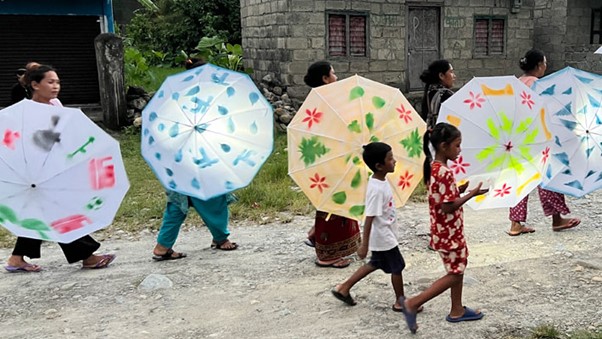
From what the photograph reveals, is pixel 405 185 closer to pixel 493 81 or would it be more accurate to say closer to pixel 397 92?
pixel 397 92

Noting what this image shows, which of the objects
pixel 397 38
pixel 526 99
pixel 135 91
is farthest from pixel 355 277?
pixel 397 38

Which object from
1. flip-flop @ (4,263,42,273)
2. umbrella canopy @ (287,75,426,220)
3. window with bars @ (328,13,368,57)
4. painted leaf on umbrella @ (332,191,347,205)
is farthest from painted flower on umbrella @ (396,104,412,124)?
window with bars @ (328,13,368,57)

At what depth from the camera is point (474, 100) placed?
3.90 meters

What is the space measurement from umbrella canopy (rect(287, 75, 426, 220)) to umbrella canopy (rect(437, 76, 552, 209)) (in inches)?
14.1

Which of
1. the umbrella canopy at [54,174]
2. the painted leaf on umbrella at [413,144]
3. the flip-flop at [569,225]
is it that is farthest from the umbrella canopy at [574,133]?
the umbrella canopy at [54,174]

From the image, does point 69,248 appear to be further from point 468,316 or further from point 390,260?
point 468,316

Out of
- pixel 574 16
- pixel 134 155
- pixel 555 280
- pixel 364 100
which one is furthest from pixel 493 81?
pixel 574 16

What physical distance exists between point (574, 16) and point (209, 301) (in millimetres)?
14253

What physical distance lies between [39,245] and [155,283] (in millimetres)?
1088

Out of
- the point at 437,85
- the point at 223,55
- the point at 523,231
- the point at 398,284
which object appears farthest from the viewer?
the point at 223,55

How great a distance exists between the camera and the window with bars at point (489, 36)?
12742 millimetres

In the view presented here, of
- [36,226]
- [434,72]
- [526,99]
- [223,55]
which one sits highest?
[223,55]

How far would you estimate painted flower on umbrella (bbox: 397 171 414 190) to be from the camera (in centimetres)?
377

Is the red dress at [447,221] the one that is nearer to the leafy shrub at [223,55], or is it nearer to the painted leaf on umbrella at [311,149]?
the painted leaf on umbrella at [311,149]
